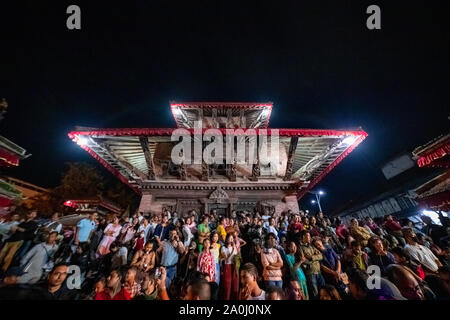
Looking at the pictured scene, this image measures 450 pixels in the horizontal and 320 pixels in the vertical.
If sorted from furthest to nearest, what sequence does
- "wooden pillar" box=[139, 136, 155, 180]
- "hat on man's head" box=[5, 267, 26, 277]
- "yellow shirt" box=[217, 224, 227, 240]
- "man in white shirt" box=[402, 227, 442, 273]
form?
1. "wooden pillar" box=[139, 136, 155, 180]
2. "yellow shirt" box=[217, 224, 227, 240]
3. "man in white shirt" box=[402, 227, 442, 273]
4. "hat on man's head" box=[5, 267, 26, 277]

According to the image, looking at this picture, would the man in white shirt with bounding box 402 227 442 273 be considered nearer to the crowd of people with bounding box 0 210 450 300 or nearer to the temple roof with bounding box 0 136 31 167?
the crowd of people with bounding box 0 210 450 300

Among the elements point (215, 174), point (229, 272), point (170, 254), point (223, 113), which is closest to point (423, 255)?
point (229, 272)

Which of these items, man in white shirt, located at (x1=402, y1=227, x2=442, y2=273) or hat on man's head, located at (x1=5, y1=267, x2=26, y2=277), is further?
man in white shirt, located at (x1=402, y1=227, x2=442, y2=273)

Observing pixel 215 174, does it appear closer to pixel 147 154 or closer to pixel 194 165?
pixel 194 165

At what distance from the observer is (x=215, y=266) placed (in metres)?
4.07

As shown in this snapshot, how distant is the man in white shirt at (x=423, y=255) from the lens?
421 cm

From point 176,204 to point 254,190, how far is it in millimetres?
4935

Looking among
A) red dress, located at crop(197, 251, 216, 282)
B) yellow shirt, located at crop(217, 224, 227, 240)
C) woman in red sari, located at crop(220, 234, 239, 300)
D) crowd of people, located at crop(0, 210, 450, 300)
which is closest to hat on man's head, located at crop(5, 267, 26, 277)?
crowd of people, located at crop(0, 210, 450, 300)

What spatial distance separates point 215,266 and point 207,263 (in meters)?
0.21

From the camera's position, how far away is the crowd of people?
3.44 metres

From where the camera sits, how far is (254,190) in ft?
34.4

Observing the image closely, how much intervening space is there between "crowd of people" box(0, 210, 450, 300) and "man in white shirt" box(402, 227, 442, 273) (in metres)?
0.02
